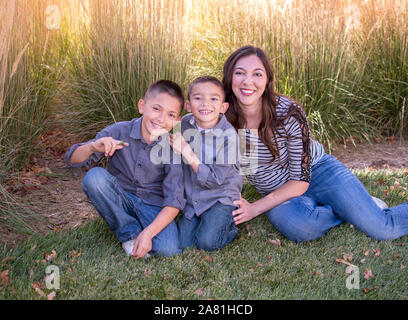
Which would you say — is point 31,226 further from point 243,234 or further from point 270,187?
point 270,187

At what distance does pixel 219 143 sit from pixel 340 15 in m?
2.40

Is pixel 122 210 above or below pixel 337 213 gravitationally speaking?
above

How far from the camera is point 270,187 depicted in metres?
2.83

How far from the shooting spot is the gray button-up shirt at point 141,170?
2.48 m

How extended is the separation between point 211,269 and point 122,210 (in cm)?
57

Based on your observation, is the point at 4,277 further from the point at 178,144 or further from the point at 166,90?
the point at 166,90

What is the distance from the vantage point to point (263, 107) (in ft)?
8.75

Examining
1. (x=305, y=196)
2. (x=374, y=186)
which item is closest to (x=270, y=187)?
(x=305, y=196)

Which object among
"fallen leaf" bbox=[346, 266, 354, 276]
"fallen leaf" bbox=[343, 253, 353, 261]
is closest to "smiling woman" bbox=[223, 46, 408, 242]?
"fallen leaf" bbox=[343, 253, 353, 261]

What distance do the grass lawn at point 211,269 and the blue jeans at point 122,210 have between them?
9 cm

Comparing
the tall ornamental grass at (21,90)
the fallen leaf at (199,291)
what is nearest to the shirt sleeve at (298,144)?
the fallen leaf at (199,291)

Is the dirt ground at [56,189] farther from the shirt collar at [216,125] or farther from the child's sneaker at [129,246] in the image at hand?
the shirt collar at [216,125]

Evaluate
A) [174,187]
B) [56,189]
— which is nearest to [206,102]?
[174,187]

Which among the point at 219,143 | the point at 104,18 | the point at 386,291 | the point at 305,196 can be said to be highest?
the point at 104,18
